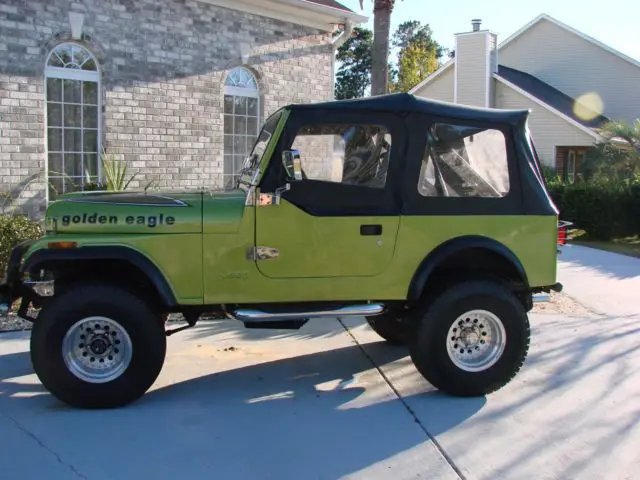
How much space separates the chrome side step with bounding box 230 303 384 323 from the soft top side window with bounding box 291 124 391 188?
2.98 ft

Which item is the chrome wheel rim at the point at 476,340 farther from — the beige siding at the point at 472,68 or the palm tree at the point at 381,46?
the beige siding at the point at 472,68

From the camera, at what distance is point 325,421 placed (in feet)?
14.8

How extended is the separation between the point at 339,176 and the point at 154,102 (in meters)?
7.09

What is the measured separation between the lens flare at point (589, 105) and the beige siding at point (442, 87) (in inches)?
198

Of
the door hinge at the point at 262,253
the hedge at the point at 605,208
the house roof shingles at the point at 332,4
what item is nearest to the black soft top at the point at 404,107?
the door hinge at the point at 262,253

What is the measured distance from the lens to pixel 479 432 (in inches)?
172

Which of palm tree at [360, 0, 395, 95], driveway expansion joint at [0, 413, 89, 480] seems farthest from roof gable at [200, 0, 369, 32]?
driveway expansion joint at [0, 413, 89, 480]

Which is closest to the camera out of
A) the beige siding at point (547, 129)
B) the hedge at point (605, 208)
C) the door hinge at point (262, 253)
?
the door hinge at point (262, 253)

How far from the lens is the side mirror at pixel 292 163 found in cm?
446

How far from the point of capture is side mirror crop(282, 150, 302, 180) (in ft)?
14.6

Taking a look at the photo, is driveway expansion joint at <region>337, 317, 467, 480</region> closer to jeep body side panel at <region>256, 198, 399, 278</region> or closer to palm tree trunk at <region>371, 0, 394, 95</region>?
jeep body side panel at <region>256, 198, 399, 278</region>

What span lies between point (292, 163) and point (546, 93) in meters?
23.3

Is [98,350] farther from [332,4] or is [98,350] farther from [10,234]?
[332,4]

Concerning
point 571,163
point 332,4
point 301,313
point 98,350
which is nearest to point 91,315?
point 98,350
